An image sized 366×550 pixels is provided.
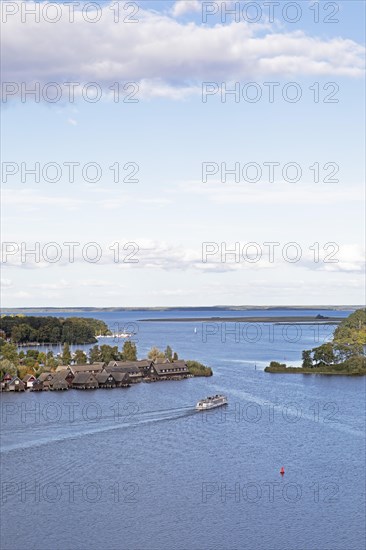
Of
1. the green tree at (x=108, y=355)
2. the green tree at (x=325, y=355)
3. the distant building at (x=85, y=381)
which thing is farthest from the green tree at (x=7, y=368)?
the green tree at (x=325, y=355)

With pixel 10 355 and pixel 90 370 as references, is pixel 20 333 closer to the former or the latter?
pixel 10 355

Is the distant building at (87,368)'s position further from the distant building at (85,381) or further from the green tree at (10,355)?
the green tree at (10,355)

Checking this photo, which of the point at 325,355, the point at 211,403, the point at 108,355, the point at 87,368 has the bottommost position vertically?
the point at 211,403

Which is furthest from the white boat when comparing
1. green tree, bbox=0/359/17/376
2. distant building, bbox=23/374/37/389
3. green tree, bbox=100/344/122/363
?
green tree, bbox=100/344/122/363

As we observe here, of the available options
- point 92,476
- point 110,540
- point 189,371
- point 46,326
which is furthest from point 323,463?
point 46,326

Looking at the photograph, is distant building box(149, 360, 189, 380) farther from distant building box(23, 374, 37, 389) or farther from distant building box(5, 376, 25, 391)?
distant building box(5, 376, 25, 391)

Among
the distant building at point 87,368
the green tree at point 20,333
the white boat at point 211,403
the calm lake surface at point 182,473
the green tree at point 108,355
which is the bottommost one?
the calm lake surface at point 182,473

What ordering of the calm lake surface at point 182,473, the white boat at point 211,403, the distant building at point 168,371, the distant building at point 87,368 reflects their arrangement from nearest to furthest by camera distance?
the calm lake surface at point 182,473 < the white boat at point 211,403 < the distant building at point 87,368 < the distant building at point 168,371

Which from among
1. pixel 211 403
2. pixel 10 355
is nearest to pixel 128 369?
pixel 10 355
